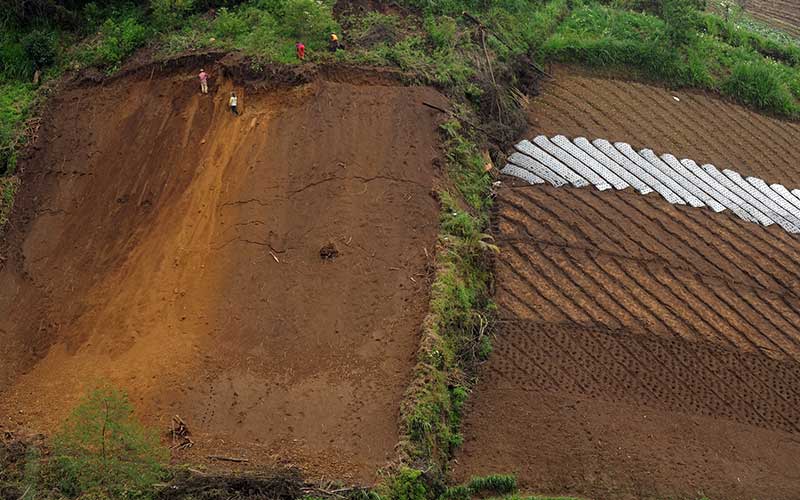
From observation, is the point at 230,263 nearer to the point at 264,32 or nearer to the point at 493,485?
the point at 493,485

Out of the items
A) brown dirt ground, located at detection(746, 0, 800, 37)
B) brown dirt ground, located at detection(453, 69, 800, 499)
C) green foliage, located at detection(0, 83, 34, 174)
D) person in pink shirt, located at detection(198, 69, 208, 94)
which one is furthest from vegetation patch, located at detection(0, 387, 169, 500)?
brown dirt ground, located at detection(746, 0, 800, 37)

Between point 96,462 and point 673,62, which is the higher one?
point 673,62

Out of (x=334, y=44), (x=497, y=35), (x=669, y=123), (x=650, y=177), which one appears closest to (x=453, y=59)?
(x=497, y=35)

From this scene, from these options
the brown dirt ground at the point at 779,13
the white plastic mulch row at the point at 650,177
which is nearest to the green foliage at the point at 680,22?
the white plastic mulch row at the point at 650,177

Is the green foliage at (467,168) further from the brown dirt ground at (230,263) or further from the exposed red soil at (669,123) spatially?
the exposed red soil at (669,123)

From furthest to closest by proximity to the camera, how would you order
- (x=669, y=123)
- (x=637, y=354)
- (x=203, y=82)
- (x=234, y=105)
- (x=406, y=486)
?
(x=669, y=123)
(x=203, y=82)
(x=234, y=105)
(x=637, y=354)
(x=406, y=486)

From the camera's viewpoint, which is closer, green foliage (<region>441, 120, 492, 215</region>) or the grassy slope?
the grassy slope

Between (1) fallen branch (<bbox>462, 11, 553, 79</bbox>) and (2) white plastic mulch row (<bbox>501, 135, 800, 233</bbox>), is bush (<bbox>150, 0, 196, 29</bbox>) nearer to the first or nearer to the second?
(1) fallen branch (<bbox>462, 11, 553, 79</bbox>)
